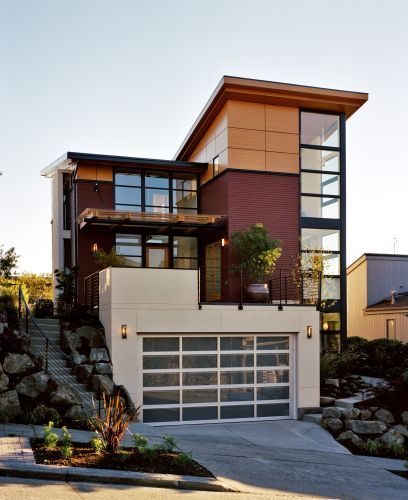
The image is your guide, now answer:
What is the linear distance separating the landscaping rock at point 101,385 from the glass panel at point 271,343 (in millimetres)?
4314

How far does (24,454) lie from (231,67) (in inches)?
633

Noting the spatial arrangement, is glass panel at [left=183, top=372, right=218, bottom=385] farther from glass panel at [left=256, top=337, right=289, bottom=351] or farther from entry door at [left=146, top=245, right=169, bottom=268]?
entry door at [left=146, top=245, right=169, bottom=268]

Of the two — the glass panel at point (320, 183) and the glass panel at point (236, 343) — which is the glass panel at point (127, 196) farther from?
the glass panel at point (236, 343)

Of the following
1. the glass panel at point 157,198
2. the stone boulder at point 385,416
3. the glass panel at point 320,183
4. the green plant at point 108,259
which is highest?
the glass panel at point 320,183

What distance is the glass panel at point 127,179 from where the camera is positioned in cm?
2217

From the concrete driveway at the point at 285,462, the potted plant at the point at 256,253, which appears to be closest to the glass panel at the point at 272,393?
the concrete driveway at the point at 285,462

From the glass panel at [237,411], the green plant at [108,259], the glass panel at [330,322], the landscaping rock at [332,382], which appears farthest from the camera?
the glass panel at [330,322]

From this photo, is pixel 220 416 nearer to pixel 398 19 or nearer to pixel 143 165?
pixel 143 165

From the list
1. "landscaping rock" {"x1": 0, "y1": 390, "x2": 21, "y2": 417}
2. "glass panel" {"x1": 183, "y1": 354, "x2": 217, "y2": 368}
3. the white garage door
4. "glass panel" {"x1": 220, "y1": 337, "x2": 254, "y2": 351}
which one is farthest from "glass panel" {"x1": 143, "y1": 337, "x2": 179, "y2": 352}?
"landscaping rock" {"x1": 0, "y1": 390, "x2": 21, "y2": 417}

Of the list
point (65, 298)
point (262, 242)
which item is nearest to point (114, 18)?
point (262, 242)

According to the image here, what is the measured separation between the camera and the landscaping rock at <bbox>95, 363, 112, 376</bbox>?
14.6 meters

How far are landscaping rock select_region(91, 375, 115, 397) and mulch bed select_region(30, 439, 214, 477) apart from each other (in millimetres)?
4267

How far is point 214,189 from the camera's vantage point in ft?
70.8

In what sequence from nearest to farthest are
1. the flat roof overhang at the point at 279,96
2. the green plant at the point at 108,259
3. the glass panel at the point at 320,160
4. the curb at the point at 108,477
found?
the curb at the point at 108,477, the green plant at the point at 108,259, the flat roof overhang at the point at 279,96, the glass panel at the point at 320,160
